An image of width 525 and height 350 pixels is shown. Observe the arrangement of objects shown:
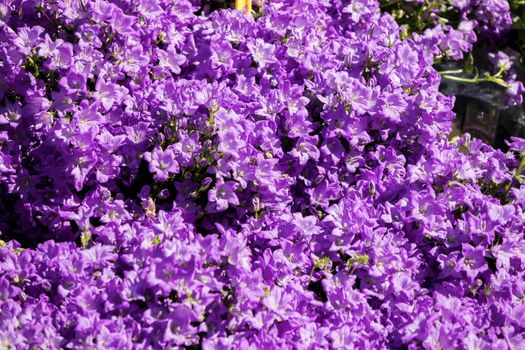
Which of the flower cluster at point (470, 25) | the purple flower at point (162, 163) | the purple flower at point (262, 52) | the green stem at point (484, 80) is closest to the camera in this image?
the purple flower at point (162, 163)

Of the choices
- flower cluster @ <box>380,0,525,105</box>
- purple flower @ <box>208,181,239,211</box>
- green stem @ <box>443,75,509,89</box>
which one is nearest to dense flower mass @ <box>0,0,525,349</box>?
purple flower @ <box>208,181,239,211</box>

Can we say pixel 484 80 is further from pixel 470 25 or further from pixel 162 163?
pixel 162 163

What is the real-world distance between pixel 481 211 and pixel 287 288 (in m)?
0.62

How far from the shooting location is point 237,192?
2129 millimetres

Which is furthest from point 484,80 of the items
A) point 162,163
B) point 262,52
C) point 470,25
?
point 162,163

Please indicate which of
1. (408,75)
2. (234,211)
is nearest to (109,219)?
(234,211)

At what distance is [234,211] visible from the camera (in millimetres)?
2166

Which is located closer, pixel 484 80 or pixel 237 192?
pixel 237 192

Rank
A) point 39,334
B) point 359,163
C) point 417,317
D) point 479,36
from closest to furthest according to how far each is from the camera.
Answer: point 39,334, point 417,317, point 359,163, point 479,36

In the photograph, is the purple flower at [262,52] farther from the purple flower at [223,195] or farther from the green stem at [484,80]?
the green stem at [484,80]

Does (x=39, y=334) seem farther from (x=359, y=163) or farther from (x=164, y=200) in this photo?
(x=359, y=163)

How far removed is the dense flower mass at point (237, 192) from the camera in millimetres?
1795

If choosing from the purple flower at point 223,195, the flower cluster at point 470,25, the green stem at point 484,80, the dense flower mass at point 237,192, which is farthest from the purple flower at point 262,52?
the green stem at point 484,80

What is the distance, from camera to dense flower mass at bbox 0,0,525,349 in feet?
5.89
